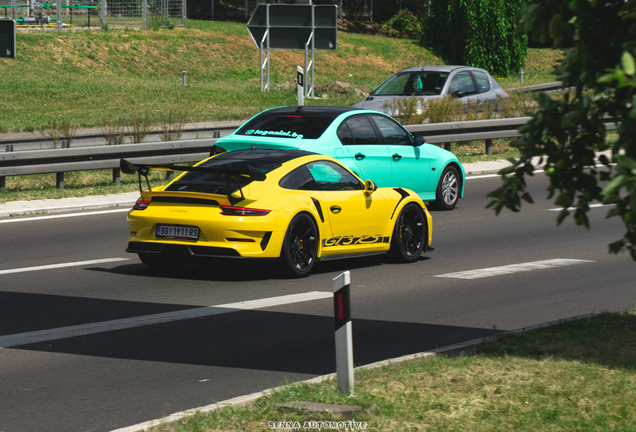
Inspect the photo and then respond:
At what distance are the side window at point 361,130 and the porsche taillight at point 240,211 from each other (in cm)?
465

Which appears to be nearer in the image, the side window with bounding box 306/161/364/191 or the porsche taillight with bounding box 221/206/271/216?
the porsche taillight with bounding box 221/206/271/216

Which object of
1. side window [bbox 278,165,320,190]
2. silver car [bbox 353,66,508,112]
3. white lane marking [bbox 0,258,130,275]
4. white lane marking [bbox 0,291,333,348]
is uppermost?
silver car [bbox 353,66,508,112]

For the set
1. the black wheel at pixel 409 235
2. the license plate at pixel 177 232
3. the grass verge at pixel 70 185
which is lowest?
the black wheel at pixel 409 235

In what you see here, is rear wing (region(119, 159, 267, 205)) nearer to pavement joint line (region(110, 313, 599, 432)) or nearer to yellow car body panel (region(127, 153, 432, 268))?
yellow car body panel (region(127, 153, 432, 268))

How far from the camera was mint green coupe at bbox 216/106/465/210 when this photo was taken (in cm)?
1338

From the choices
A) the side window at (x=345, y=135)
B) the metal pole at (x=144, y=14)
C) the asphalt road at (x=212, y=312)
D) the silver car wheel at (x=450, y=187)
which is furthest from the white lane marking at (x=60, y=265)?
the metal pole at (x=144, y=14)

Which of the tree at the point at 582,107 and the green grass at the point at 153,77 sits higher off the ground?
the green grass at the point at 153,77

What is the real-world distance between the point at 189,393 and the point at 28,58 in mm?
36709

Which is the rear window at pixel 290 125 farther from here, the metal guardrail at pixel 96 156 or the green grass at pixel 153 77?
the green grass at pixel 153 77

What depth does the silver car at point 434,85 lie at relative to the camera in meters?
22.6

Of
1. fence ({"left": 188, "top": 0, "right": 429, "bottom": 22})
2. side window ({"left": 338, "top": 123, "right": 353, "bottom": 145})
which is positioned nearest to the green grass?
side window ({"left": 338, "top": 123, "right": 353, "bottom": 145})

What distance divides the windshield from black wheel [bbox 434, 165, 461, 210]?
708cm

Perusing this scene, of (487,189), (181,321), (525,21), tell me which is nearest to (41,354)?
(181,321)

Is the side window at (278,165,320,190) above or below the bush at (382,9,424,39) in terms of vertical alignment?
below
